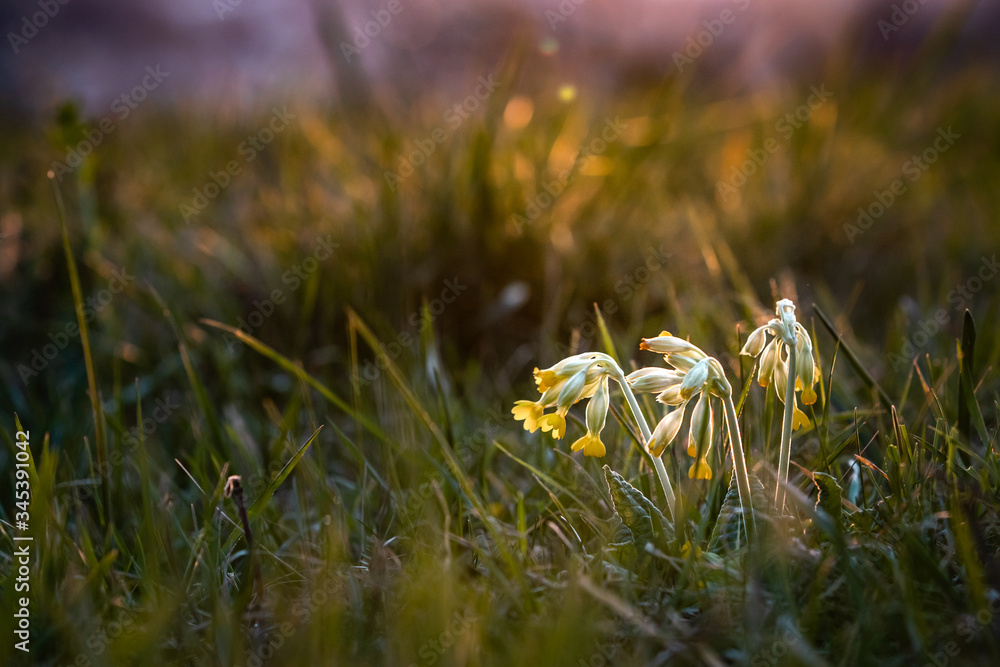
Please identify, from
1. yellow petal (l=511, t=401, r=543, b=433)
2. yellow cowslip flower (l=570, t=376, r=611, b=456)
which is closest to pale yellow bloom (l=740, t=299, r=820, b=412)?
yellow cowslip flower (l=570, t=376, r=611, b=456)

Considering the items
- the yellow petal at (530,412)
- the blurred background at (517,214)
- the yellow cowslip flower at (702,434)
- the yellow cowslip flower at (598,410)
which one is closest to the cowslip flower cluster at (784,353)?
the yellow cowslip flower at (702,434)

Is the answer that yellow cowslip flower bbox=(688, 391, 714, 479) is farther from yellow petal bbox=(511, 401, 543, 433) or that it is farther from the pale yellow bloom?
yellow petal bbox=(511, 401, 543, 433)

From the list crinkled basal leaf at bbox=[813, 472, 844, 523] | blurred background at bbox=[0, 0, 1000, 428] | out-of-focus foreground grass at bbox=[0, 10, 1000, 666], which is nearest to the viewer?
out-of-focus foreground grass at bbox=[0, 10, 1000, 666]

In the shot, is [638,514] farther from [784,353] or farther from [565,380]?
[784,353]

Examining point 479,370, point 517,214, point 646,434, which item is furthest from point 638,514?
point 517,214

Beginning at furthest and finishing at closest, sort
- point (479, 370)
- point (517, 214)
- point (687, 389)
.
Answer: point (517, 214), point (479, 370), point (687, 389)

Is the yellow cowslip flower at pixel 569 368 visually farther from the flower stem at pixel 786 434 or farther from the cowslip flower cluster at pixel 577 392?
the flower stem at pixel 786 434

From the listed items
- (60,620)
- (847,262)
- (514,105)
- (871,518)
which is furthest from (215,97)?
(871,518)
